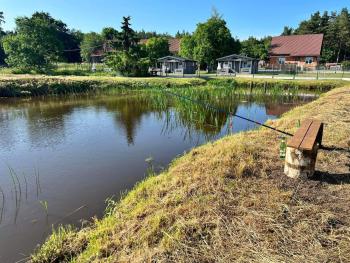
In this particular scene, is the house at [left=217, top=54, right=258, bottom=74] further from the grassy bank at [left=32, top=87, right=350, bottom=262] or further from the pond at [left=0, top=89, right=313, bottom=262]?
the grassy bank at [left=32, top=87, right=350, bottom=262]

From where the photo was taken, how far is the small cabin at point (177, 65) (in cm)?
3297

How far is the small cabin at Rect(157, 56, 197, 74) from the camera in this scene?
108 ft

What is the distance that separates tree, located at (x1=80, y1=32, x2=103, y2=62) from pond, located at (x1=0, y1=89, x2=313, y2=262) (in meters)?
37.0

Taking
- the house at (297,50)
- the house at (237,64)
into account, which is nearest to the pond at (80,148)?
the house at (237,64)

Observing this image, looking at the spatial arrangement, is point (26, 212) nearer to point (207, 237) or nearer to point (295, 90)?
point (207, 237)

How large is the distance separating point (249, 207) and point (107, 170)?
157 inches

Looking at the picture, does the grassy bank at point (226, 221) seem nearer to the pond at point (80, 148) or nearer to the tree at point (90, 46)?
the pond at point (80, 148)

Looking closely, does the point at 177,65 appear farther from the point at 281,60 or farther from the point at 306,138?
the point at 306,138

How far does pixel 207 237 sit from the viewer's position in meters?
3.09

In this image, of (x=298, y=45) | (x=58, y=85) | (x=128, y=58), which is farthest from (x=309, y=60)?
(x=58, y=85)

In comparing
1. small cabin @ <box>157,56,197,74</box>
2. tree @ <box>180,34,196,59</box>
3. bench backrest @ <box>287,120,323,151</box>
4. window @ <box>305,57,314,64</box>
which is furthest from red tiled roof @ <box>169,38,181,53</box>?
bench backrest @ <box>287,120,323,151</box>

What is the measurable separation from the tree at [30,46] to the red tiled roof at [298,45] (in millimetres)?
31370

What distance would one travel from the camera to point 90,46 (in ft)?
171

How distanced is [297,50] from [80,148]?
39.8m
